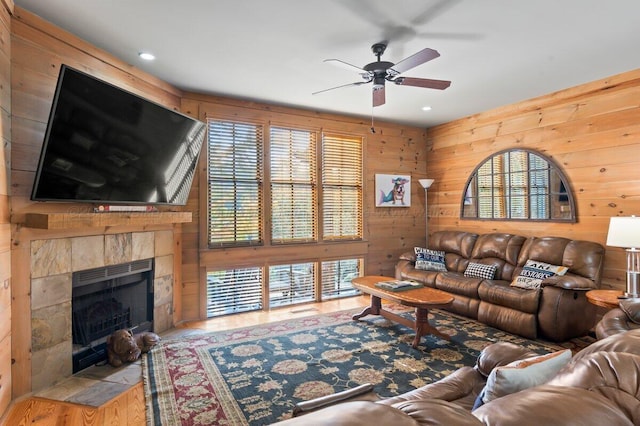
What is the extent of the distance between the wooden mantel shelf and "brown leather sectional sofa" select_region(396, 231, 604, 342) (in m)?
3.32

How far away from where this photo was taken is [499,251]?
453 centimetres

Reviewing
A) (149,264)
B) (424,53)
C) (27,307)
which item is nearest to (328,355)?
(149,264)

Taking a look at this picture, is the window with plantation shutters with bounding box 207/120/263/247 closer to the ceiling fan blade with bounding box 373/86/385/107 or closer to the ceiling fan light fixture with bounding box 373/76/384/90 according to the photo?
the ceiling fan blade with bounding box 373/86/385/107

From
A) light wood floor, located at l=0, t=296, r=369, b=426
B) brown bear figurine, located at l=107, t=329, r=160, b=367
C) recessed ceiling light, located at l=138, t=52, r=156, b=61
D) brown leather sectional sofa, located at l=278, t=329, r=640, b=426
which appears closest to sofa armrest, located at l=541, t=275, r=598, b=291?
brown leather sectional sofa, located at l=278, t=329, r=640, b=426

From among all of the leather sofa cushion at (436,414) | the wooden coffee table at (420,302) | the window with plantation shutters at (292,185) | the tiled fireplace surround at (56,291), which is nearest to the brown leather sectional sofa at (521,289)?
the wooden coffee table at (420,302)

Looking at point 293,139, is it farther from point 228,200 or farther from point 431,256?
point 431,256

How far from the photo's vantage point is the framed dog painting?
566 centimetres

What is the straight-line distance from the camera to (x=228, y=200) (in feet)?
14.6

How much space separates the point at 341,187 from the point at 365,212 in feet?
1.90

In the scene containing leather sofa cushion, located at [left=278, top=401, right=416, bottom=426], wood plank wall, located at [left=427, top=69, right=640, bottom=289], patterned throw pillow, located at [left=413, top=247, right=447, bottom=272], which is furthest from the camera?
patterned throw pillow, located at [left=413, top=247, right=447, bottom=272]

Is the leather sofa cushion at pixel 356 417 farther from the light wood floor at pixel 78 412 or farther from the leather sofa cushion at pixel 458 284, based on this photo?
the leather sofa cushion at pixel 458 284

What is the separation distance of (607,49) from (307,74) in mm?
2751

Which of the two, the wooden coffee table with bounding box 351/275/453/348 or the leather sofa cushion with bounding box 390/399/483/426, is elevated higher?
the leather sofa cushion with bounding box 390/399/483/426

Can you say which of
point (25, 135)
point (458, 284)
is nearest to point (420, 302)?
point (458, 284)
